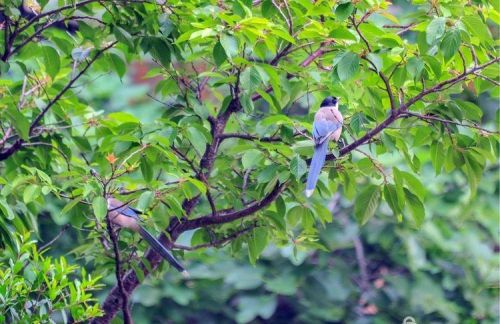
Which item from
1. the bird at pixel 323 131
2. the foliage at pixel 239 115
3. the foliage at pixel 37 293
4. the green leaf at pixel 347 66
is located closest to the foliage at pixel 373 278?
the foliage at pixel 239 115

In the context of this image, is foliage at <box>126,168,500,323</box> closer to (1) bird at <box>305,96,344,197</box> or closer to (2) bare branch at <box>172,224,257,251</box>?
(2) bare branch at <box>172,224,257,251</box>

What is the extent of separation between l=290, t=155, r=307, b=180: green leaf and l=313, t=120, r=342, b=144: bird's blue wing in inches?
7.4

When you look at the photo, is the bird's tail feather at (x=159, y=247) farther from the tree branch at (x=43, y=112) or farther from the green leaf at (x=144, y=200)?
the tree branch at (x=43, y=112)

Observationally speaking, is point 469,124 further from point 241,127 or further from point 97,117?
point 97,117

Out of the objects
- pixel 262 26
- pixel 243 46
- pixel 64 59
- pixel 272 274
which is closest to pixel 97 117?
pixel 64 59

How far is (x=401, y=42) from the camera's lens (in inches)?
149

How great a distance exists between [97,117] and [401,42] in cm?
165

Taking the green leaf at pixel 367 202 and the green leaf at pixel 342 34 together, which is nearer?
the green leaf at pixel 342 34

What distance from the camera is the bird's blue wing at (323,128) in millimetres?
3936

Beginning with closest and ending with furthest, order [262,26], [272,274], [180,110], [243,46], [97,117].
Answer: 1. [262,26]
2. [243,46]
3. [180,110]
4. [97,117]
5. [272,274]

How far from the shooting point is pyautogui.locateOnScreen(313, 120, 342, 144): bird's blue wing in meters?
3.94

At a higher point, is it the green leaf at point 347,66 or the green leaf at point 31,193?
the green leaf at point 347,66

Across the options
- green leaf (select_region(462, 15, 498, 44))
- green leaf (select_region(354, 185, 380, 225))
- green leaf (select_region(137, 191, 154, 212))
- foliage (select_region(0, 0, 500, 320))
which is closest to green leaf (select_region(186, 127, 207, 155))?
foliage (select_region(0, 0, 500, 320))

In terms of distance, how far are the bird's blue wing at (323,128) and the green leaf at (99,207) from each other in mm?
927
